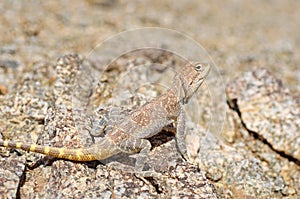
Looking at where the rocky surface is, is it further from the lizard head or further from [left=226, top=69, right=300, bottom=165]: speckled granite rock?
the lizard head

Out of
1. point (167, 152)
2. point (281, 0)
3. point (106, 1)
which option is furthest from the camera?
point (281, 0)

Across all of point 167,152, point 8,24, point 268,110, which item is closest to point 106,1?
point 8,24

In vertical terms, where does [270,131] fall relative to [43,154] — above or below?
above

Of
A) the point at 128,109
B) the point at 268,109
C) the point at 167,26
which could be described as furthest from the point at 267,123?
the point at 167,26

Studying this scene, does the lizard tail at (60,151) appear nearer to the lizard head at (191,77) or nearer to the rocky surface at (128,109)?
the rocky surface at (128,109)

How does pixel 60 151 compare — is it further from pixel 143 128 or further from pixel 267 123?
pixel 267 123

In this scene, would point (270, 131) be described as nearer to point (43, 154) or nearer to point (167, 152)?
point (167, 152)
